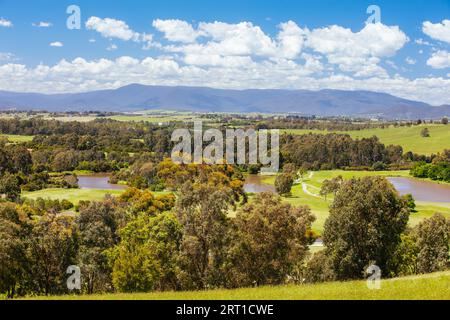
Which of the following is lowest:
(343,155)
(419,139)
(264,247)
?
(343,155)

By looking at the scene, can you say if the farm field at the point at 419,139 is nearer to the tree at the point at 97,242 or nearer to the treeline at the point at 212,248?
the treeline at the point at 212,248

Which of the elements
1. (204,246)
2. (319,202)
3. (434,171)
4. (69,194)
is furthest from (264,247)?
(434,171)

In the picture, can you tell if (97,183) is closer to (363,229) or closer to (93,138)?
(93,138)

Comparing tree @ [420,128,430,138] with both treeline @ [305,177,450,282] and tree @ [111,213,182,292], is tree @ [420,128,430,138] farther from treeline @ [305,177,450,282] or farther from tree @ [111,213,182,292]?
tree @ [111,213,182,292]

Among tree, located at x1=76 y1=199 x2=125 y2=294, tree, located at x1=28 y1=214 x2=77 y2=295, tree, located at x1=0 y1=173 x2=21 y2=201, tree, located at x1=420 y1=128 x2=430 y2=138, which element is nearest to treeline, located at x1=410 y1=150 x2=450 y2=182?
tree, located at x1=420 y1=128 x2=430 y2=138
